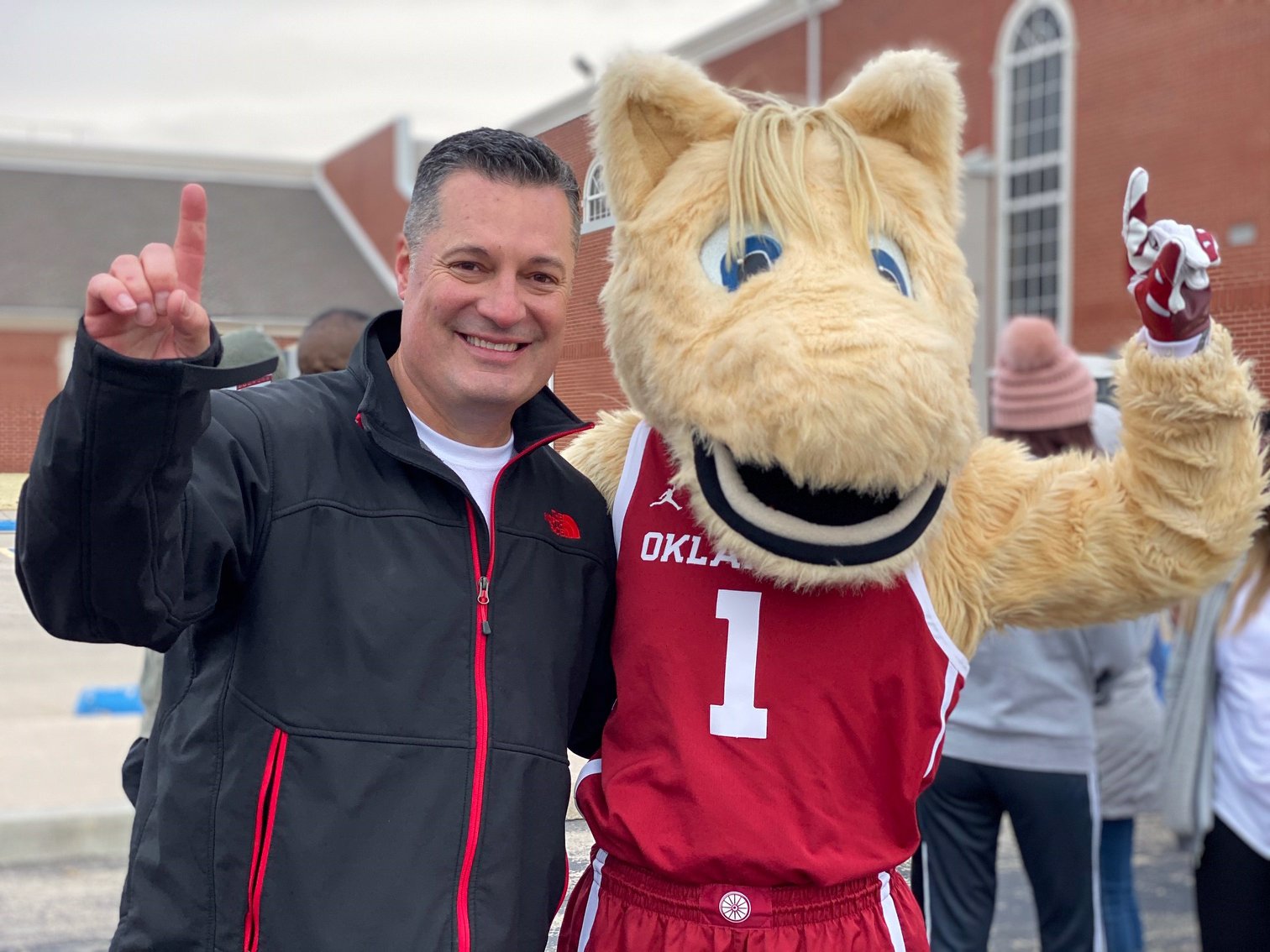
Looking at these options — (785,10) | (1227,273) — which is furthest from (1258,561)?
(785,10)

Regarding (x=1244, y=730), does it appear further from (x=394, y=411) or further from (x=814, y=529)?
(x=394, y=411)

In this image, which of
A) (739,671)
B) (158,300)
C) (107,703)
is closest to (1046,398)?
(739,671)

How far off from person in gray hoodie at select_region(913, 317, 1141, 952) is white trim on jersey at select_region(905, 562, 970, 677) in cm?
147

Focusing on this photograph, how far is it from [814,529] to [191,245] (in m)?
0.95

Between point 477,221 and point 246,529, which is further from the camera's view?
point 477,221

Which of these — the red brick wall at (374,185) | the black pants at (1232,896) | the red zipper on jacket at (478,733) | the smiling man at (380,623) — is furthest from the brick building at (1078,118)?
the red zipper on jacket at (478,733)

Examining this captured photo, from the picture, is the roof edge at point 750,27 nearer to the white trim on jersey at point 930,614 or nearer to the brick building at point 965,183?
the brick building at point 965,183

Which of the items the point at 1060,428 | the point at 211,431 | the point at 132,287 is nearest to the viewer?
the point at 132,287

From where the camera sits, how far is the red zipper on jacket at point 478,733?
5.99 feet

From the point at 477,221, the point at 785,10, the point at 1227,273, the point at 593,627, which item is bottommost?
the point at 593,627

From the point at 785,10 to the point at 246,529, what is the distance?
21528 mm

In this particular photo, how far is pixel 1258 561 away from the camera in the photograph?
343cm

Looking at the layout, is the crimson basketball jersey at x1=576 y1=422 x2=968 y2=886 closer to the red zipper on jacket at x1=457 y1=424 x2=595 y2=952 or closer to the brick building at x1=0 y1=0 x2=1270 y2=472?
the red zipper on jacket at x1=457 y1=424 x2=595 y2=952

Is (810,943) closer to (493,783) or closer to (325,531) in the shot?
(493,783)
